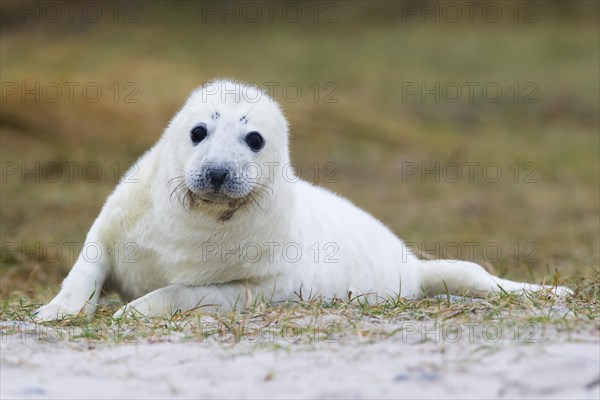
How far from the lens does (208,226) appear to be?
5.56 metres

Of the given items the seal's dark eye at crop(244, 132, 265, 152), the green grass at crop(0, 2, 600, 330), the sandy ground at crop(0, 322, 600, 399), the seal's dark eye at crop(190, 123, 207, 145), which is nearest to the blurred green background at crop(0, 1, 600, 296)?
the green grass at crop(0, 2, 600, 330)

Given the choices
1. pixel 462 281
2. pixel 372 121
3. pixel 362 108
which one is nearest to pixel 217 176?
pixel 462 281

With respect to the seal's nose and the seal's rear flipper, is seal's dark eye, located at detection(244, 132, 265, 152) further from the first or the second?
the seal's rear flipper

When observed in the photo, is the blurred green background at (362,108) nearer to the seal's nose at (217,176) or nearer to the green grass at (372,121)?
the green grass at (372,121)

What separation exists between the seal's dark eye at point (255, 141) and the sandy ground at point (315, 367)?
119 centimetres

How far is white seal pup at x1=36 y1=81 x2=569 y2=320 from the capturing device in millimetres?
5398

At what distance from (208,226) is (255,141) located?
1.68 feet

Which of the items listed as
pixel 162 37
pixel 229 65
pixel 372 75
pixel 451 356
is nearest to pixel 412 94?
pixel 372 75

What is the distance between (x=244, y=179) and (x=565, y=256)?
6.60m

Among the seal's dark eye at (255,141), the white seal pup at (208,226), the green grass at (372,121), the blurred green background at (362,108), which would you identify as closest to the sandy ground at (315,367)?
the green grass at (372,121)

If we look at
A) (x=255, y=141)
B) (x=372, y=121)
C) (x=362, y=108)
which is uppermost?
(x=362, y=108)

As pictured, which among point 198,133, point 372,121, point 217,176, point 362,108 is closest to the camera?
point 217,176

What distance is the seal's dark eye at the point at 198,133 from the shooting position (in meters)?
5.43

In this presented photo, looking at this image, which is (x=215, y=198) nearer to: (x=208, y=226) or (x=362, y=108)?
(x=208, y=226)
